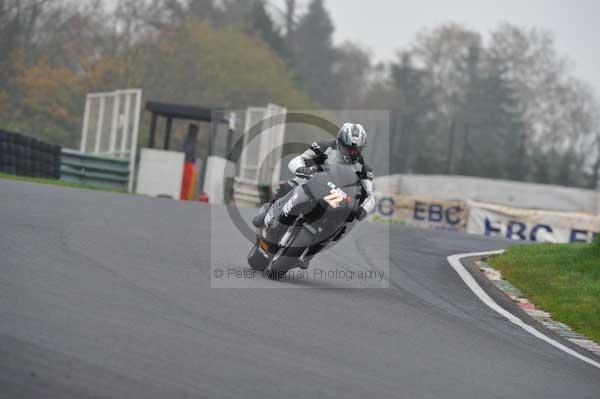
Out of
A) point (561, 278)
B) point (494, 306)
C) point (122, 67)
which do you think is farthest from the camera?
point (122, 67)

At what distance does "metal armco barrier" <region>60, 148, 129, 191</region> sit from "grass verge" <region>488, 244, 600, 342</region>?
42.8 ft

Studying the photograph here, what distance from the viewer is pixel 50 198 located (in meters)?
14.3

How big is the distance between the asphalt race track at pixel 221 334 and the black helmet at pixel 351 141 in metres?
1.34

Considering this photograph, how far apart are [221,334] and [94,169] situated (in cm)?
1966

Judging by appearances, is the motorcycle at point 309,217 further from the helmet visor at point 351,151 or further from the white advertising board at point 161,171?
the white advertising board at point 161,171

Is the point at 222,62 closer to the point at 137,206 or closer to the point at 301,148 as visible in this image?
the point at 301,148

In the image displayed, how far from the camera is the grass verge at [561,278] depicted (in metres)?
9.47

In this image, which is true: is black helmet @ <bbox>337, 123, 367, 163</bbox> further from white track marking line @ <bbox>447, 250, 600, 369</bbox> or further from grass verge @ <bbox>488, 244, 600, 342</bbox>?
grass verge @ <bbox>488, 244, 600, 342</bbox>

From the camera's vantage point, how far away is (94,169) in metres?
24.9

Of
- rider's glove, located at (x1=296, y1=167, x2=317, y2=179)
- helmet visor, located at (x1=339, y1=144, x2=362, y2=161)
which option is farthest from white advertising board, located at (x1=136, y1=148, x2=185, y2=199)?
helmet visor, located at (x1=339, y1=144, x2=362, y2=161)

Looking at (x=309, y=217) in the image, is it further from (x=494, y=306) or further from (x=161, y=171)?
(x=161, y=171)

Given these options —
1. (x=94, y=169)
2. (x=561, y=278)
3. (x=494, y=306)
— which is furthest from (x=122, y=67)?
(x=494, y=306)

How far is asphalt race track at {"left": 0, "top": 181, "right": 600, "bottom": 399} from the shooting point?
189 inches

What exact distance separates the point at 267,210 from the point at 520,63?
68692 millimetres
